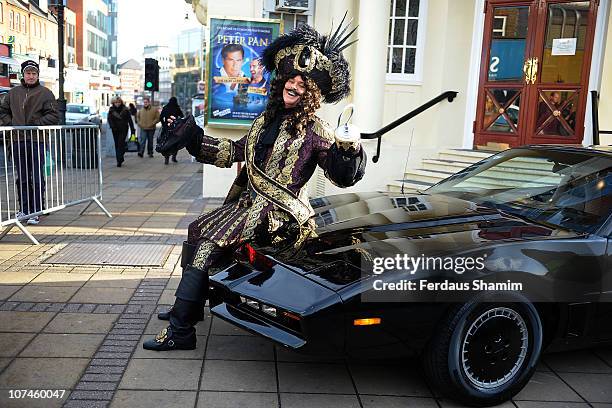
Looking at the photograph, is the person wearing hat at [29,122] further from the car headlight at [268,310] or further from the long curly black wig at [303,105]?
the car headlight at [268,310]

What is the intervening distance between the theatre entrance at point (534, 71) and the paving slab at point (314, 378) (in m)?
6.86

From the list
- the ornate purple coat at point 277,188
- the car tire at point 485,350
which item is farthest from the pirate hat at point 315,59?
the car tire at point 485,350

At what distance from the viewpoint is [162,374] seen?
3.62 m

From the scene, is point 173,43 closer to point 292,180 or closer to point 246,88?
point 246,88

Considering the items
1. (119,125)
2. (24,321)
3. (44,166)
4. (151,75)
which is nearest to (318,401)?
(24,321)

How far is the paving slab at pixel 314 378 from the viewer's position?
352 cm

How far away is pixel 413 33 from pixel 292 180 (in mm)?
7208

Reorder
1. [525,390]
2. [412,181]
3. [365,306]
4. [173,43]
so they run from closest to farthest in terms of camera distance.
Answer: [365,306], [525,390], [412,181], [173,43]

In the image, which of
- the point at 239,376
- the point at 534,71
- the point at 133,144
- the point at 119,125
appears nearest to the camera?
the point at 239,376

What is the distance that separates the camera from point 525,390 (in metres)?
3.60

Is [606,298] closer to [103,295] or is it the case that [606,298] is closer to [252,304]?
[252,304]

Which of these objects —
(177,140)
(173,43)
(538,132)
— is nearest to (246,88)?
(538,132)

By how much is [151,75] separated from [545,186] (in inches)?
703

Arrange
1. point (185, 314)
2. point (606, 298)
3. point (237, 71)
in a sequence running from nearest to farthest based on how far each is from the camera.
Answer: point (606, 298), point (185, 314), point (237, 71)
